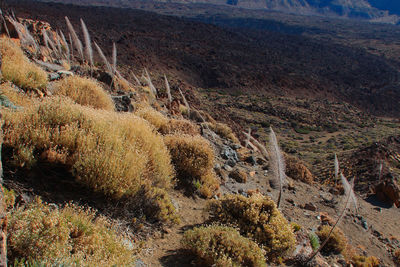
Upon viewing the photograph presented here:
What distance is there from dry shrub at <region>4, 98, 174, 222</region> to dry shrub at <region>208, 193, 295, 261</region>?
0.95m

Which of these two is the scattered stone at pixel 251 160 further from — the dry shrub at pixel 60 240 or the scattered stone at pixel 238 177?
the dry shrub at pixel 60 240

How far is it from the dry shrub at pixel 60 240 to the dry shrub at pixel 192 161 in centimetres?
290

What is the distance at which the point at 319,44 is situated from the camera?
294 feet

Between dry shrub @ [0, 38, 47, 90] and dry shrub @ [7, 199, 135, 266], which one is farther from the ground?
dry shrub @ [0, 38, 47, 90]

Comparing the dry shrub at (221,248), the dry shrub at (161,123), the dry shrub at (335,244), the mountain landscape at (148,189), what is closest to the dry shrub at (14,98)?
the mountain landscape at (148,189)

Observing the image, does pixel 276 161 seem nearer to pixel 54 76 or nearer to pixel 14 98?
pixel 14 98

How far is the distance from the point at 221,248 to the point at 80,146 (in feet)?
7.45

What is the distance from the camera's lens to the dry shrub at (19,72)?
257 inches

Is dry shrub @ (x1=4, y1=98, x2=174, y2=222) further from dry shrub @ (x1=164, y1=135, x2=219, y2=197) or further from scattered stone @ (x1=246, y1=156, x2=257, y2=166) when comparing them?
scattered stone @ (x1=246, y1=156, x2=257, y2=166)

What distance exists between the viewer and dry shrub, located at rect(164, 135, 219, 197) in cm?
601

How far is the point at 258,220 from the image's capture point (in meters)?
4.81

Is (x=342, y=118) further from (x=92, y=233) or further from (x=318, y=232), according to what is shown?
(x=92, y=233)

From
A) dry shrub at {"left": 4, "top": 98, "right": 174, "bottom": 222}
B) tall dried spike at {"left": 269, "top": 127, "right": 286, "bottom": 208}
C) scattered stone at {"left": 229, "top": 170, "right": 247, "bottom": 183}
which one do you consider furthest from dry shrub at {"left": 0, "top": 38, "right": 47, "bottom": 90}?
tall dried spike at {"left": 269, "top": 127, "right": 286, "bottom": 208}

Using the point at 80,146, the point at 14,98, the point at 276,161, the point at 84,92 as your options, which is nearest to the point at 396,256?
the point at 276,161
